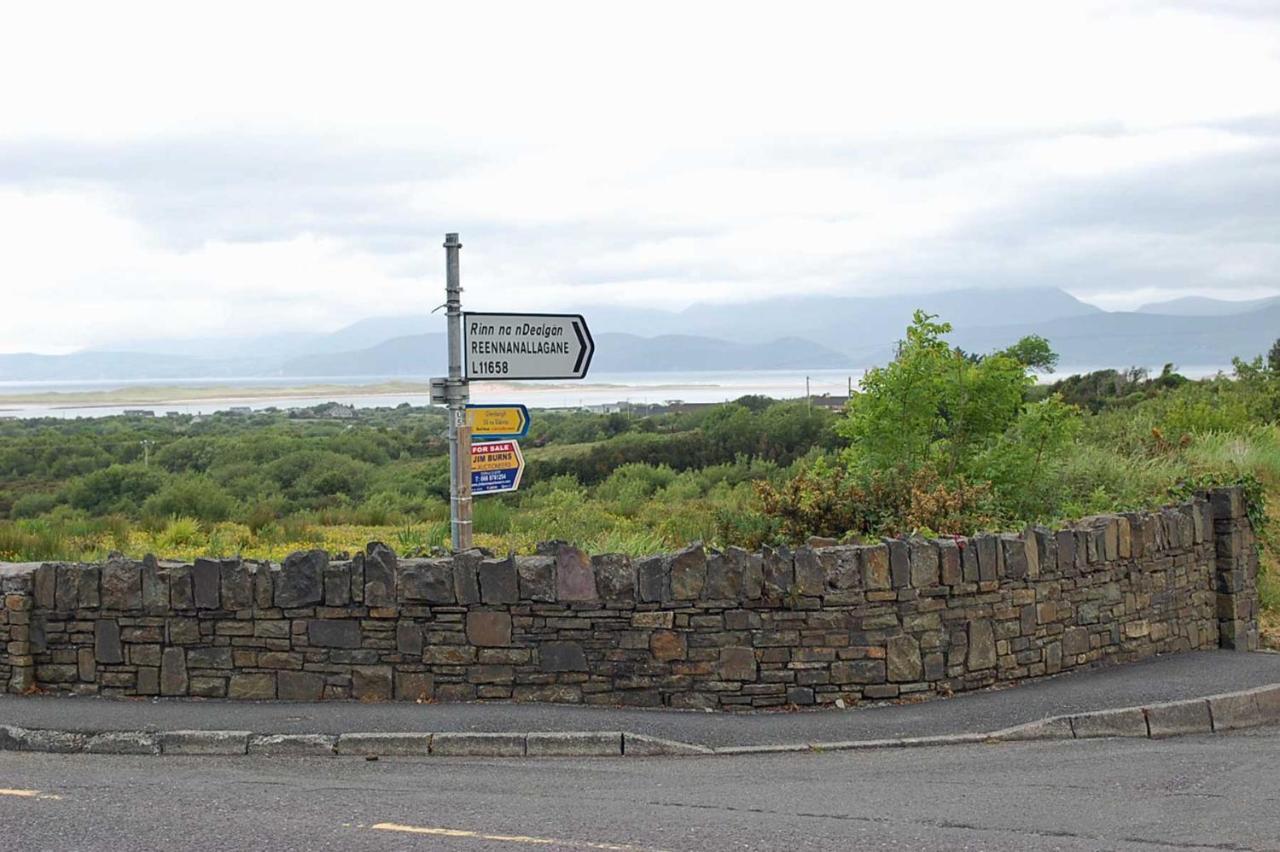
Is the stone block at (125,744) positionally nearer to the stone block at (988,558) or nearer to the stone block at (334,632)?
the stone block at (334,632)

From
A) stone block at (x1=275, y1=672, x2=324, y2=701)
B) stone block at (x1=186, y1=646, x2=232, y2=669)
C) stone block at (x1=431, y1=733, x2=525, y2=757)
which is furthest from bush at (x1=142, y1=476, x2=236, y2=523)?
stone block at (x1=431, y1=733, x2=525, y2=757)

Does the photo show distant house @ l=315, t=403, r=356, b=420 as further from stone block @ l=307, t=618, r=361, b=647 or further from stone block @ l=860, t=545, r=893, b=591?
stone block @ l=860, t=545, r=893, b=591

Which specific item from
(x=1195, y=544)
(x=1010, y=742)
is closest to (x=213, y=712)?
(x=1010, y=742)

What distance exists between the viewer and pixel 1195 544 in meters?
13.8

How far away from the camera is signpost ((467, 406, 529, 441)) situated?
11.0 meters

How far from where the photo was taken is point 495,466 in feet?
36.3

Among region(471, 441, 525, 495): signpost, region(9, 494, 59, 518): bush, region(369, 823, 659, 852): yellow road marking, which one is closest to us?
region(369, 823, 659, 852): yellow road marking

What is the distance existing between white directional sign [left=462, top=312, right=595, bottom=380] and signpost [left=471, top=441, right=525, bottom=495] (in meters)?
0.60

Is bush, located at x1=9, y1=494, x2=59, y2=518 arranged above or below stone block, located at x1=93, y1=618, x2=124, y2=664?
above

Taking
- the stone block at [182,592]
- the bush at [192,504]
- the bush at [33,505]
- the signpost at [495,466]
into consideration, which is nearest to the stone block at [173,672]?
the stone block at [182,592]

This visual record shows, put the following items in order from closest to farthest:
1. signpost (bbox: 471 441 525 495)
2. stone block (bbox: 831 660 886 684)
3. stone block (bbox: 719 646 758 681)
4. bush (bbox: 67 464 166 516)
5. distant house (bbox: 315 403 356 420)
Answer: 1. stone block (bbox: 719 646 758 681)
2. stone block (bbox: 831 660 886 684)
3. signpost (bbox: 471 441 525 495)
4. bush (bbox: 67 464 166 516)
5. distant house (bbox: 315 403 356 420)

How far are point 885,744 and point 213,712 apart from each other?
507 centimetres

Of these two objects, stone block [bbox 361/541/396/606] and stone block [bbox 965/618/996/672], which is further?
stone block [bbox 965/618/996/672]

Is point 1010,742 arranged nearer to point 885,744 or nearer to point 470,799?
point 885,744
